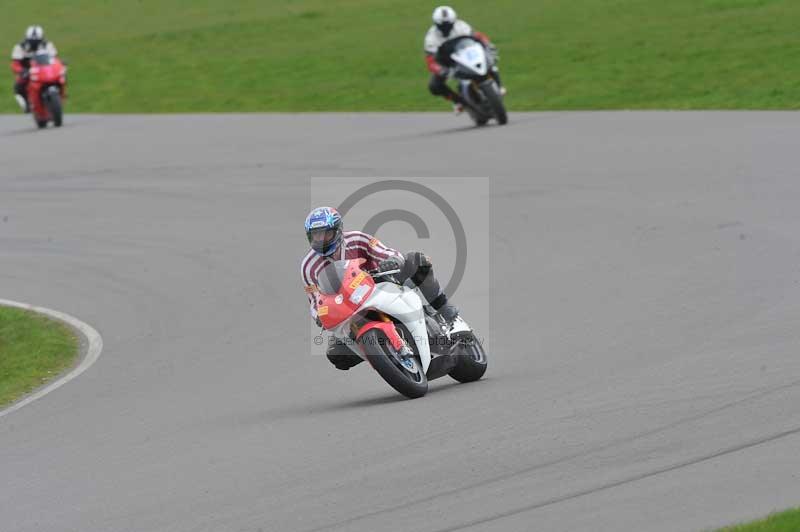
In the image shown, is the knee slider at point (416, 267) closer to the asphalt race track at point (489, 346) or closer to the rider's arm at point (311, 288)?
the rider's arm at point (311, 288)

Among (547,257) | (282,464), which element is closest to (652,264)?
(547,257)

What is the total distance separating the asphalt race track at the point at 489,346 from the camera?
26.3 ft

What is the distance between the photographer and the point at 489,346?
41.5ft

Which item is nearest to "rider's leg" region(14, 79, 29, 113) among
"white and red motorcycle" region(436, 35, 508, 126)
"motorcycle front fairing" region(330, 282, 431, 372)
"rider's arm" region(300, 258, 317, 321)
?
"white and red motorcycle" region(436, 35, 508, 126)

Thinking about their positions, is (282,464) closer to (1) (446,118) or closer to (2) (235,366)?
(2) (235,366)

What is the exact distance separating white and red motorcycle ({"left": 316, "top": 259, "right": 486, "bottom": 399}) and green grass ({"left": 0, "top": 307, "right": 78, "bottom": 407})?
390 centimetres

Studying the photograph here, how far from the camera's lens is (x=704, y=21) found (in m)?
35.2

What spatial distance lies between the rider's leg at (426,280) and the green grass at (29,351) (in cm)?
406

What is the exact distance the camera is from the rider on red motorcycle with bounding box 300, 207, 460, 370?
34.9ft

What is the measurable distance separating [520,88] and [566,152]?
30.4ft

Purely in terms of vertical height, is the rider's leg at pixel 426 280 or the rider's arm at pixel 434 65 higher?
the rider's leg at pixel 426 280

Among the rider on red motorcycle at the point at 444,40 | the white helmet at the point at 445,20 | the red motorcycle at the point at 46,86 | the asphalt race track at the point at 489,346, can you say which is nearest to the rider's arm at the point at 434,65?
the rider on red motorcycle at the point at 444,40

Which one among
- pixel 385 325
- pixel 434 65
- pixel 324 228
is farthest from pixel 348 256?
pixel 434 65

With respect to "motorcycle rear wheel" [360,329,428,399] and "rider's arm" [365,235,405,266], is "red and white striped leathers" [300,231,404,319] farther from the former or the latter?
"motorcycle rear wheel" [360,329,428,399]
